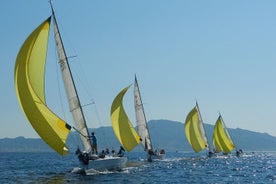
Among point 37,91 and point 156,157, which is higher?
point 37,91

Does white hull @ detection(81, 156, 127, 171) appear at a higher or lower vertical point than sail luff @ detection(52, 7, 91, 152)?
lower

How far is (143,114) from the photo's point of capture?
62.2 meters

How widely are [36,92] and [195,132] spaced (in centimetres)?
4868

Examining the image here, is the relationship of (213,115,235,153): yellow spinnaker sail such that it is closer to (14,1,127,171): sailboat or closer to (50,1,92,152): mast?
(50,1,92,152): mast

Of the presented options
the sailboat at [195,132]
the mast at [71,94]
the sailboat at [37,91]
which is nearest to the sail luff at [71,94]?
the mast at [71,94]

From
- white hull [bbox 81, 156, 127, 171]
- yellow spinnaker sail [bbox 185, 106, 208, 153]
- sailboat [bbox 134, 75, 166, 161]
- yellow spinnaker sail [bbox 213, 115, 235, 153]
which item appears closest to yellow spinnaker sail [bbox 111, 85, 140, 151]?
sailboat [bbox 134, 75, 166, 161]

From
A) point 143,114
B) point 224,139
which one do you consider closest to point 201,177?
point 143,114

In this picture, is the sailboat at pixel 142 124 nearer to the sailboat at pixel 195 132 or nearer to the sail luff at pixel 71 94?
the sailboat at pixel 195 132

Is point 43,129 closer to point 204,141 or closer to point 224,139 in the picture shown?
point 204,141

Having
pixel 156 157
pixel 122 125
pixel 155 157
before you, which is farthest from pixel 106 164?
pixel 156 157

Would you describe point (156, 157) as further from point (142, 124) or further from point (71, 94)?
point (71, 94)

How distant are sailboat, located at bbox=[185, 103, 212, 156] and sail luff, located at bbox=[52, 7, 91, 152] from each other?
41.1 meters

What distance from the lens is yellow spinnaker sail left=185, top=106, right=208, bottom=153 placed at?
77.1 meters

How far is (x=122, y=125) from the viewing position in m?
53.4
